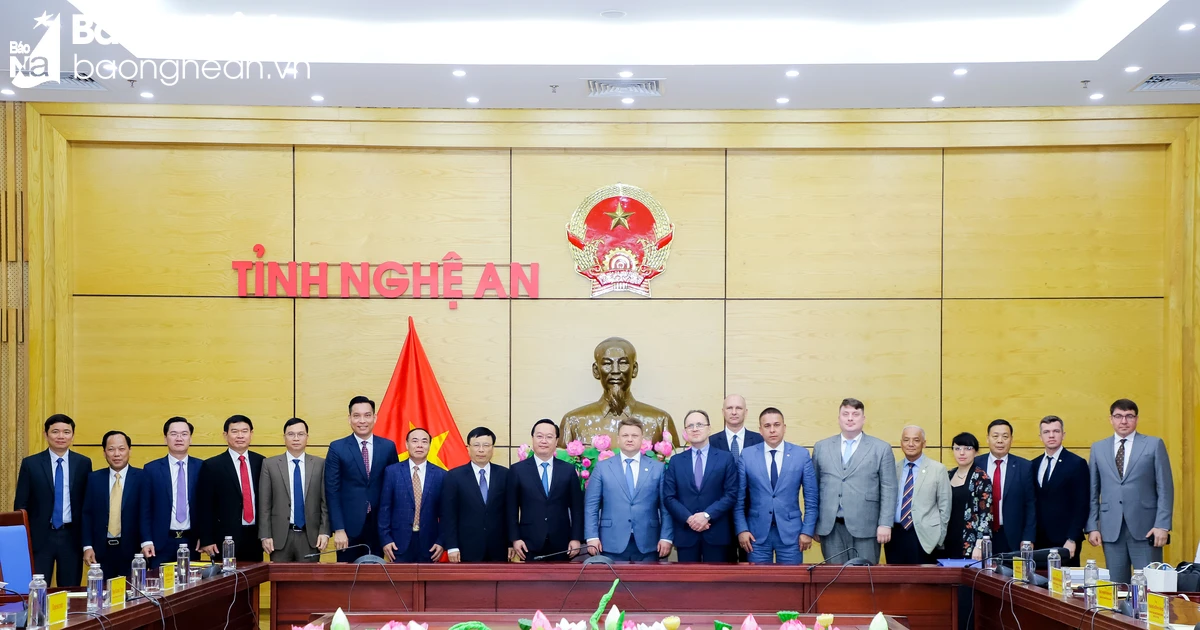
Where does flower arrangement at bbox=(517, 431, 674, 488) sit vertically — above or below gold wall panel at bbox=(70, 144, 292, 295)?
below

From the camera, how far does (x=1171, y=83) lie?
6.52 m

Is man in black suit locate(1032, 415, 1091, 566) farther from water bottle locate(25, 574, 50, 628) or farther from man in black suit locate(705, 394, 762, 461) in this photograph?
water bottle locate(25, 574, 50, 628)

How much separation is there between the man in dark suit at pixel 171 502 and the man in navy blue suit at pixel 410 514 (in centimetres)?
114

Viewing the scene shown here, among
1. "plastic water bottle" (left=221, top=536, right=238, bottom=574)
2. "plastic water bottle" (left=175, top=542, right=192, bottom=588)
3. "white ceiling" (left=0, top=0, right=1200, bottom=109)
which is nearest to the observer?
"plastic water bottle" (left=175, top=542, right=192, bottom=588)

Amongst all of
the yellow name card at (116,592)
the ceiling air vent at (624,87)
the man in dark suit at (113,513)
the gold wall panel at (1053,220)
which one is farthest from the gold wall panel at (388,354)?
the gold wall panel at (1053,220)

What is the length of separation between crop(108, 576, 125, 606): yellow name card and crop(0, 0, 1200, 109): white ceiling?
130 inches

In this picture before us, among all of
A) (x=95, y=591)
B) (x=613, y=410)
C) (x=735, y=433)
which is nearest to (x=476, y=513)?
(x=613, y=410)

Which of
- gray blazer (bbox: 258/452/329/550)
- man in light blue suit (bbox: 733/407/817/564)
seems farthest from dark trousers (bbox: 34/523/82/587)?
man in light blue suit (bbox: 733/407/817/564)

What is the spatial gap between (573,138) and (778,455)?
2.99m

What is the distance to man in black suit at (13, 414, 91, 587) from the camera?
5.59 meters

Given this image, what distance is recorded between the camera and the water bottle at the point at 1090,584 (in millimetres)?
3969

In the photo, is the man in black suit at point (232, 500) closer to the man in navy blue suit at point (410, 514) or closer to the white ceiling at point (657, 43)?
the man in navy blue suit at point (410, 514)

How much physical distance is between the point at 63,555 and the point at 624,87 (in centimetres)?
450

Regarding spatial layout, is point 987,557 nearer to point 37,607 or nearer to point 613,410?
point 613,410
